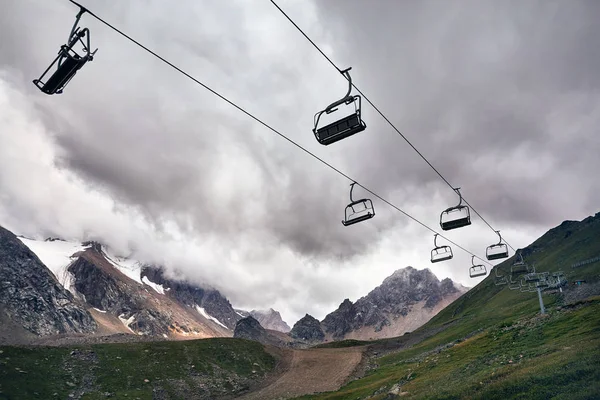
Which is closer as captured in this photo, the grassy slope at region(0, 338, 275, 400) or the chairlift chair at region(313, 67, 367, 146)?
the chairlift chair at region(313, 67, 367, 146)

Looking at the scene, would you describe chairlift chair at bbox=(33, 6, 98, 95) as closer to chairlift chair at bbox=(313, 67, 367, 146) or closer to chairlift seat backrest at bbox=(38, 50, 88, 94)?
chairlift seat backrest at bbox=(38, 50, 88, 94)

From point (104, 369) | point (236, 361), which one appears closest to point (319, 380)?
point (236, 361)

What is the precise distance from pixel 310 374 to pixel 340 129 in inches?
4267

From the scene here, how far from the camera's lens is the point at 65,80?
13711mm

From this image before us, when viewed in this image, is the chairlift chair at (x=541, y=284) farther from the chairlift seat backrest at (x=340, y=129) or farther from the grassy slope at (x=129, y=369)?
the chairlift seat backrest at (x=340, y=129)

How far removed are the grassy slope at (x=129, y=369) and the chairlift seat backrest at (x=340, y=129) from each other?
7499 cm

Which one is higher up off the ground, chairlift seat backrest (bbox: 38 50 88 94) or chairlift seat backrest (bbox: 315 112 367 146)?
chairlift seat backrest (bbox: 38 50 88 94)

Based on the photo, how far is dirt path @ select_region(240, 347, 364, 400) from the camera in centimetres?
8653

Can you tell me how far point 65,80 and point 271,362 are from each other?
423 feet

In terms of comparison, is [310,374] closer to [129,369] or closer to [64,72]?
[129,369]

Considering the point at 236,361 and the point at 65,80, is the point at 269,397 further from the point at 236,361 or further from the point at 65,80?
the point at 65,80

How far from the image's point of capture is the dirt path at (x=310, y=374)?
8653 cm

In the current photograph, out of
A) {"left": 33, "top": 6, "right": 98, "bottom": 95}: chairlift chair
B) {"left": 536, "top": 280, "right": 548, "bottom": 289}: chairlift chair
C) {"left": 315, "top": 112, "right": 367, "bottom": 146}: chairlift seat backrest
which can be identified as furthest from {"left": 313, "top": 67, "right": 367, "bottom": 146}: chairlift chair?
{"left": 536, "top": 280, "right": 548, "bottom": 289}: chairlift chair

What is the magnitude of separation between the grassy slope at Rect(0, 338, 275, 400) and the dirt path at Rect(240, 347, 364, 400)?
8601mm
